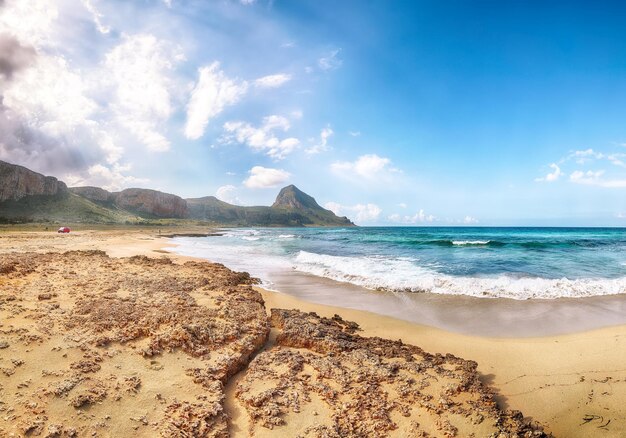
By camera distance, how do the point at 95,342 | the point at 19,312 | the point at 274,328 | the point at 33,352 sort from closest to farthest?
the point at 33,352, the point at 95,342, the point at 19,312, the point at 274,328

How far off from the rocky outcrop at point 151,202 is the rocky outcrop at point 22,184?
169 ft

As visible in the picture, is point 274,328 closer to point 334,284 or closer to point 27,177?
point 334,284

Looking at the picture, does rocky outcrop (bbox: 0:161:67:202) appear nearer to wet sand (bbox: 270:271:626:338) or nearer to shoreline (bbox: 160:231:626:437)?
wet sand (bbox: 270:271:626:338)

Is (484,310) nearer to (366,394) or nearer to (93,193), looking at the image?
(366,394)

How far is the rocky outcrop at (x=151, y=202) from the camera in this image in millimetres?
161125

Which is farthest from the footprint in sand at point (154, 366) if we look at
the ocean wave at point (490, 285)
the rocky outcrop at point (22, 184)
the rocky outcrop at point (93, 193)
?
the rocky outcrop at point (93, 193)

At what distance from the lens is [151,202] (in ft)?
549

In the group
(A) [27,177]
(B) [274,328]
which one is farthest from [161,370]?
(A) [27,177]

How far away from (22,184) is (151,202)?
7074 centimetres

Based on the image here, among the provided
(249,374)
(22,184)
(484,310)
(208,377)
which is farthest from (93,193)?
(484,310)

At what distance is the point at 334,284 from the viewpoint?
13.8 metres

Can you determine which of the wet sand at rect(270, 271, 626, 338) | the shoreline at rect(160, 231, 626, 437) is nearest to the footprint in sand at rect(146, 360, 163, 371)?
the shoreline at rect(160, 231, 626, 437)

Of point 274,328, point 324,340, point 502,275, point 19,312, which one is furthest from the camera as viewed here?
point 502,275

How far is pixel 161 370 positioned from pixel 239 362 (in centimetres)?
116
